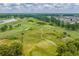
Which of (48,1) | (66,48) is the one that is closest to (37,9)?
(48,1)

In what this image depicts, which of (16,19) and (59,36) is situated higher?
(16,19)

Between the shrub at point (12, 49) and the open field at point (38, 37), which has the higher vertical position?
the open field at point (38, 37)

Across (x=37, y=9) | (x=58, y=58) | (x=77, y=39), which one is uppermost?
(x=37, y=9)

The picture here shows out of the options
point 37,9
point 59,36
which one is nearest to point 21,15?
point 37,9

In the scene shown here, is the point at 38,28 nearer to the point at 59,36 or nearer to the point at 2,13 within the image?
the point at 59,36

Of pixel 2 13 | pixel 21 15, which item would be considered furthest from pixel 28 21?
pixel 2 13

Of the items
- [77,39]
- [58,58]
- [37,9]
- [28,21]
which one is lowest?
[58,58]

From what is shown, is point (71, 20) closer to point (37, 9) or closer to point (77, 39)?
point (77, 39)

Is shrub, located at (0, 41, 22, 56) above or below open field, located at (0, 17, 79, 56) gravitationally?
below
